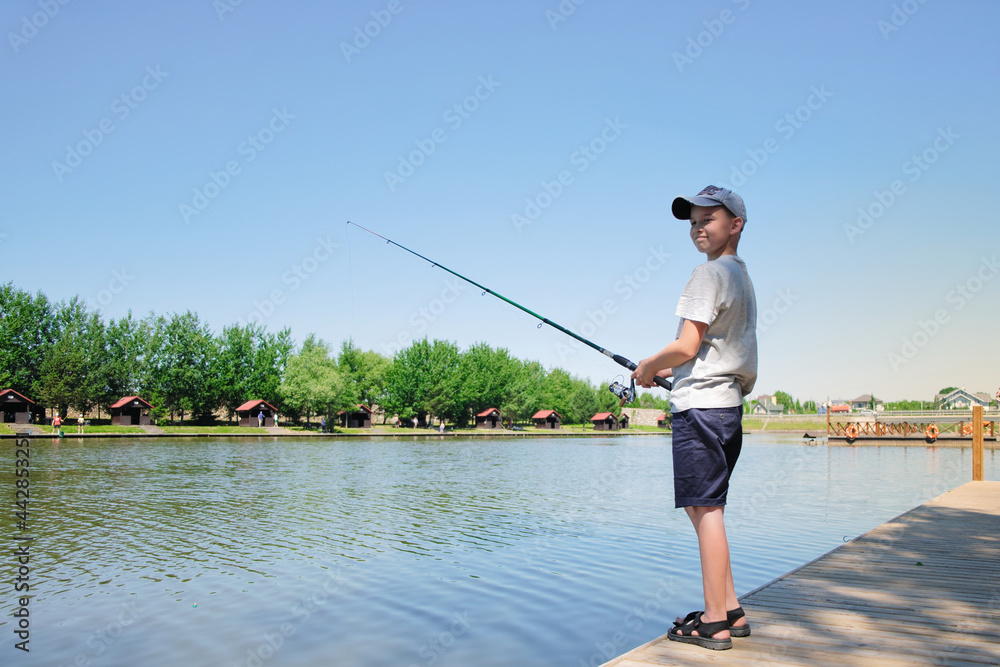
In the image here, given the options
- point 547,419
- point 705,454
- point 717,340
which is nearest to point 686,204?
point 717,340

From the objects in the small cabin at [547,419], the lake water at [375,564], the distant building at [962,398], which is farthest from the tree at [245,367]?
the distant building at [962,398]

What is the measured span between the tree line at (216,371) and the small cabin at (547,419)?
54.3 inches

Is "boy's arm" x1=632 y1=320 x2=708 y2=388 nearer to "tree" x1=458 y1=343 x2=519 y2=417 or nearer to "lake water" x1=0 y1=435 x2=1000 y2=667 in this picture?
"lake water" x1=0 y1=435 x2=1000 y2=667

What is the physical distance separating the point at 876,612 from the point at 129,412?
60595 mm

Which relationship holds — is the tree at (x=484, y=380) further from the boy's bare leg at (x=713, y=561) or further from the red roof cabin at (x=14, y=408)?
the boy's bare leg at (x=713, y=561)

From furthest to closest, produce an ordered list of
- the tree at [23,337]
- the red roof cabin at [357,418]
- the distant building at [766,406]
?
1. the distant building at [766,406]
2. the red roof cabin at [357,418]
3. the tree at [23,337]

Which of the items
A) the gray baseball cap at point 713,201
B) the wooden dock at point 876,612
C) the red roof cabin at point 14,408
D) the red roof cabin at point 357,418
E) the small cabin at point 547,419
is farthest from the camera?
the small cabin at point 547,419

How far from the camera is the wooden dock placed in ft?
10.6

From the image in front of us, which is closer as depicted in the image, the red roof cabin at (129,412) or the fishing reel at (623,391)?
the fishing reel at (623,391)

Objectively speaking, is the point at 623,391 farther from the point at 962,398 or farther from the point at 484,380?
the point at 962,398

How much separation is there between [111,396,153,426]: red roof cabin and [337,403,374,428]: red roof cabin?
17884 millimetres

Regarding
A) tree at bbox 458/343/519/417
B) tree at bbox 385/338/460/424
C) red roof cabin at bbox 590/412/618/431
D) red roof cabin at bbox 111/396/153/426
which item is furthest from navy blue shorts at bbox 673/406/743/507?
red roof cabin at bbox 590/412/618/431

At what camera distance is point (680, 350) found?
3445mm

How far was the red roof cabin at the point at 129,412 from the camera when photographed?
55.3 metres
